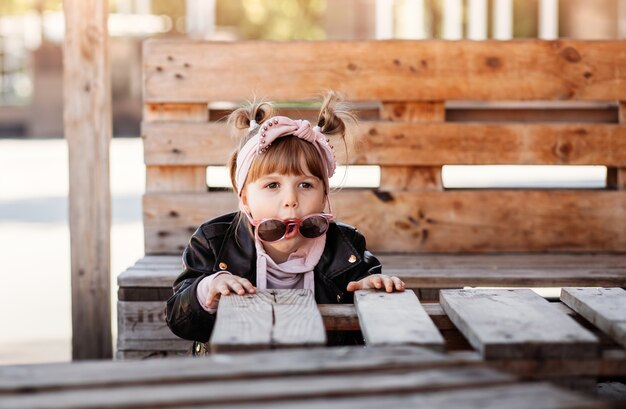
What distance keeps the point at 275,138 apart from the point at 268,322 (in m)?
0.90

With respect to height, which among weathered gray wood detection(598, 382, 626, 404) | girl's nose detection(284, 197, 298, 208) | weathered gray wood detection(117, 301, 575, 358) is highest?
girl's nose detection(284, 197, 298, 208)

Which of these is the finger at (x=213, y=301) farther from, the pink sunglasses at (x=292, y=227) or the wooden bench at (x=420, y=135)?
the wooden bench at (x=420, y=135)

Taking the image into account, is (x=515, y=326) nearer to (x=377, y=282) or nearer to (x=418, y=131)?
(x=377, y=282)

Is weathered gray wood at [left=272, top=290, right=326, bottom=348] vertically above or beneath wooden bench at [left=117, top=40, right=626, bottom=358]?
beneath

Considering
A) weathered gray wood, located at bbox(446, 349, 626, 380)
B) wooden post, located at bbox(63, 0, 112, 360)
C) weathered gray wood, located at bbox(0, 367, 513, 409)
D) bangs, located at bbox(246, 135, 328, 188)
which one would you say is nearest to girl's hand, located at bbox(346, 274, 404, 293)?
bangs, located at bbox(246, 135, 328, 188)

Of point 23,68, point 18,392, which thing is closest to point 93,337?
point 18,392

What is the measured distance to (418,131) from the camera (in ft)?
14.5

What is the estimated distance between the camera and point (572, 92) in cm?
445

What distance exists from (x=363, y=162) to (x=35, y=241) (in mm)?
4084

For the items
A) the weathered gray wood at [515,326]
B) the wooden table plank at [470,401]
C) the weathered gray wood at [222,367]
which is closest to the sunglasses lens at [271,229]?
the weathered gray wood at [515,326]

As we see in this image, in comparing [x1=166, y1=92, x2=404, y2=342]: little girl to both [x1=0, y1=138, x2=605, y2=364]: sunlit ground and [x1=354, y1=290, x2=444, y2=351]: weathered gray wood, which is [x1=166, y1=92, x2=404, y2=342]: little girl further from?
[x1=0, y1=138, x2=605, y2=364]: sunlit ground

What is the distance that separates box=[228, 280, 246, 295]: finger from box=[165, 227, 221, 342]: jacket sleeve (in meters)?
0.22

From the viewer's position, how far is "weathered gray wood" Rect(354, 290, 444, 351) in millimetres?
2180

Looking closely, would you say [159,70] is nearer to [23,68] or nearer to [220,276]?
[220,276]
